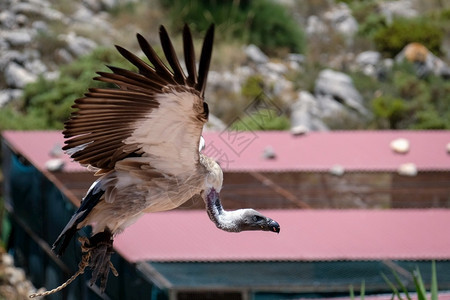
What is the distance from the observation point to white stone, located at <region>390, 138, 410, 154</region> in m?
11.1

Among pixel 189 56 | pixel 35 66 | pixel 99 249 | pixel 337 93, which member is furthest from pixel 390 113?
pixel 189 56

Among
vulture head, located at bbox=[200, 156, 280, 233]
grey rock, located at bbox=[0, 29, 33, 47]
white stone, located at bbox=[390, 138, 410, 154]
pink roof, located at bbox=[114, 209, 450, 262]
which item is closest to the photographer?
vulture head, located at bbox=[200, 156, 280, 233]

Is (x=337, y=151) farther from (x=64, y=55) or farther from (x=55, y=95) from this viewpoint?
(x=64, y=55)

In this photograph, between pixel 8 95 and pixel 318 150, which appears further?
pixel 8 95

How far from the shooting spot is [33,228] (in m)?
9.73

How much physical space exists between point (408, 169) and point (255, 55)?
13.4m

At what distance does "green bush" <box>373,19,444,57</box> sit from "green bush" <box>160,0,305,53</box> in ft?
6.61

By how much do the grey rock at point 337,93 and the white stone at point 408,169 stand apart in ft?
34.4

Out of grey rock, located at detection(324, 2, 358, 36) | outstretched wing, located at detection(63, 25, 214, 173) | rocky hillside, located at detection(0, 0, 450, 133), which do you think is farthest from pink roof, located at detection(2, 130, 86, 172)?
grey rock, located at detection(324, 2, 358, 36)

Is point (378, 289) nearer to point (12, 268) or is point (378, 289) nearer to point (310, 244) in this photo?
point (310, 244)

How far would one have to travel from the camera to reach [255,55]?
77.5 ft

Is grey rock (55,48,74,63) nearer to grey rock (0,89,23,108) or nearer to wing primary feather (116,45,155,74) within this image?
grey rock (0,89,23,108)

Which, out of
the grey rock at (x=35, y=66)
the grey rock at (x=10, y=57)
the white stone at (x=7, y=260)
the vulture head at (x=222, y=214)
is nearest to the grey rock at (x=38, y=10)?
the grey rock at (x=10, y=57)

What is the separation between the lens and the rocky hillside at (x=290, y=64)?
20.5 meters
